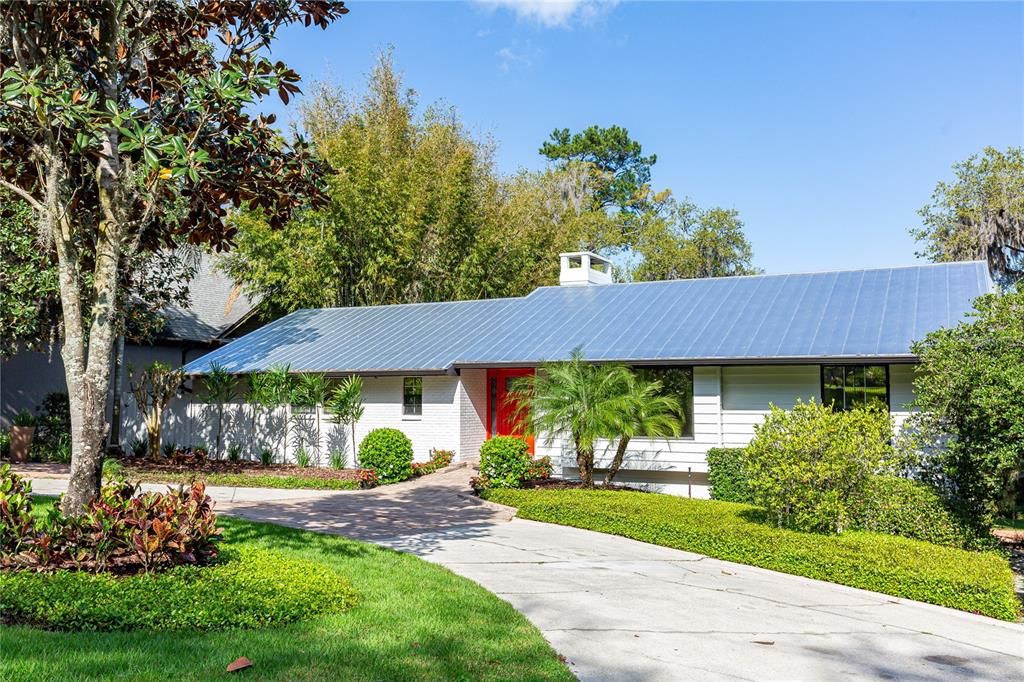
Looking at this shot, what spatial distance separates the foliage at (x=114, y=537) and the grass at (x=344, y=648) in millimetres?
1388

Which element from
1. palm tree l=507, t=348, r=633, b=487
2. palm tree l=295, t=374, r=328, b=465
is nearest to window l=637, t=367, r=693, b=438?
palm tree l=507, t=348, r=633, b=487

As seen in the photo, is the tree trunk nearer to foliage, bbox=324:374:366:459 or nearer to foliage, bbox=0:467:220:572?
foliage, bbox=324:374:366:459

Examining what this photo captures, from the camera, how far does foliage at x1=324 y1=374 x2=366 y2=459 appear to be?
61.8 feet

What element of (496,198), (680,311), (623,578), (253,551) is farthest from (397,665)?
(496,198)

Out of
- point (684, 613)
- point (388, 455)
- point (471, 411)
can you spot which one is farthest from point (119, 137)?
point (471, 411)

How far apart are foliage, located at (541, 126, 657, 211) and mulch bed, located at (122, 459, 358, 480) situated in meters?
35.0

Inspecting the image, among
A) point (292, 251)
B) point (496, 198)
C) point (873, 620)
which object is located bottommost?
point (873, 620)

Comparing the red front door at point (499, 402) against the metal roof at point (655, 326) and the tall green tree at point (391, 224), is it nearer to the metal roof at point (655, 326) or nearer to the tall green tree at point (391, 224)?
the metal roof at point (655, 326)

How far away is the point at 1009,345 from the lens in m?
9.78

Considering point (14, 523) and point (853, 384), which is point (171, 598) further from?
point (853, 384)

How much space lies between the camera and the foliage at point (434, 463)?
1748cm

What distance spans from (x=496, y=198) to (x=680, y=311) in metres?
15.6

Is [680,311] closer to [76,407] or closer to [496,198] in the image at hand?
[76,407]

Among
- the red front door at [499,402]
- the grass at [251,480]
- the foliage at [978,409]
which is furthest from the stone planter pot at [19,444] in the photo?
the foliage at [978,409]
